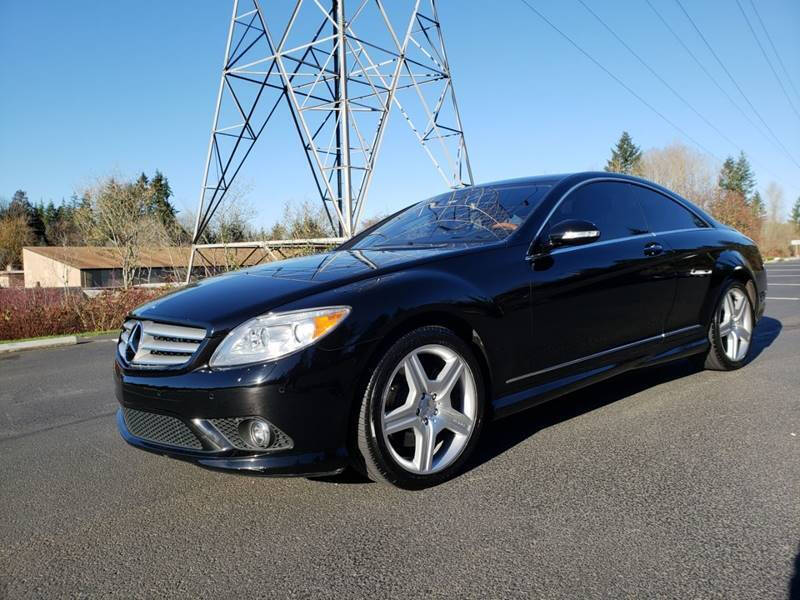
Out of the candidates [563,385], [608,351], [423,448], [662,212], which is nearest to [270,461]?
[423,448]

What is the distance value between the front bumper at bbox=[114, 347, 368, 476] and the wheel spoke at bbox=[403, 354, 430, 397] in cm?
30

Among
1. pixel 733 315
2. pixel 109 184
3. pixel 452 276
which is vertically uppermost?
pixel 109 184

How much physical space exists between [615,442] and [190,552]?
2.19 m

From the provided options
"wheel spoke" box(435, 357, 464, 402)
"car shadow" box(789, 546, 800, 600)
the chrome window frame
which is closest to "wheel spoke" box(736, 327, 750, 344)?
the chrome window frame

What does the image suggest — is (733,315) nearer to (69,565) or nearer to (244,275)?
(244,275)

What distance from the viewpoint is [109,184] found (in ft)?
99.4

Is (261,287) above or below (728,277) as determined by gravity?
above

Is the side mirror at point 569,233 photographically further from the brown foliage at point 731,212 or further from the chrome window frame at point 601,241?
the brown foliage at point 731,212

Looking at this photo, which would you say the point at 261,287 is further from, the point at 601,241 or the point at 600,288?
the point at 601,241

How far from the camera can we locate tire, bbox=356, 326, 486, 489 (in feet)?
8.66

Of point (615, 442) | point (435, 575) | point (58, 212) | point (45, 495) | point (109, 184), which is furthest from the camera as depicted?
point (58, 212)

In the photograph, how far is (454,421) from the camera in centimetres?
291

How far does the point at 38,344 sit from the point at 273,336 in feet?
24.3

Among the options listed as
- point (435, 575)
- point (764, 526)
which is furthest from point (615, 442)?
point (435, 575)
